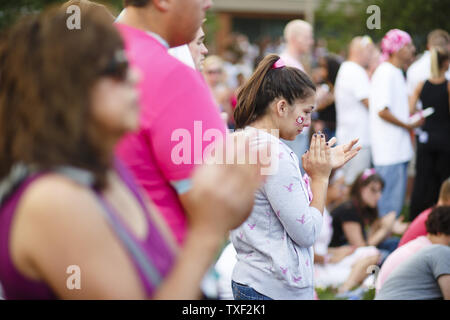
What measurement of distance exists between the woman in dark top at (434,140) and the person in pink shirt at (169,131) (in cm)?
524

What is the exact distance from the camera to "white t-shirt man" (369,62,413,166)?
6.09 metres

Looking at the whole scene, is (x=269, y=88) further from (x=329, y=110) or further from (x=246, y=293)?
(x=329, y=110)

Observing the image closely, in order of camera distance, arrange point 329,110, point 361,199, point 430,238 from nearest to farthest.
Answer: point 430,238, point 361,199, point 329,110

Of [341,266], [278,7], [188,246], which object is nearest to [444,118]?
[341,266]

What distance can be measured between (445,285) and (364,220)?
2642mm

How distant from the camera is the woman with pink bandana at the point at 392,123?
20.0ft

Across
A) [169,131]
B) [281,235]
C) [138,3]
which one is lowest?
[281,235]

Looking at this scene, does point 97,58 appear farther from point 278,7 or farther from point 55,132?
point 278,7

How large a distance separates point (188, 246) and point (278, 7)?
28.6m

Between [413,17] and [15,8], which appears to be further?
[413,17]

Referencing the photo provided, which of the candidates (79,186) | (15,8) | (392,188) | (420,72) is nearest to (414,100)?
(420,72)

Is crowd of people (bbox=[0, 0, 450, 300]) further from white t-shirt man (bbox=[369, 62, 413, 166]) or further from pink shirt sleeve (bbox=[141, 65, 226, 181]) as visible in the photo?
white t-shirt man (bbox=[369, 62, 413, 166])

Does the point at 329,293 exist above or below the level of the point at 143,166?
below

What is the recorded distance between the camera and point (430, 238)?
4.01 meters
